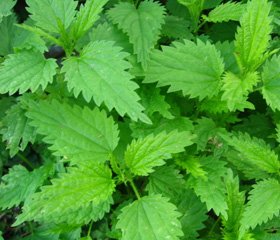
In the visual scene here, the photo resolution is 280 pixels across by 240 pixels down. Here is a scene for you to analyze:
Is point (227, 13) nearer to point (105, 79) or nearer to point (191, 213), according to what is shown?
point (105, 79)

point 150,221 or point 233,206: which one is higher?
point 150,221

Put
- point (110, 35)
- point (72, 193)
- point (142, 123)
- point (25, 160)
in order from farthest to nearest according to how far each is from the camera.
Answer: point (25, 160) < point (110, 35) < point (142, 123) < point (72, 193)

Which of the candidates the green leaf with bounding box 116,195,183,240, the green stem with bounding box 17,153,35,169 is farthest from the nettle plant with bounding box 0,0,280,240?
the green stem with bounding box 17,153,35,169

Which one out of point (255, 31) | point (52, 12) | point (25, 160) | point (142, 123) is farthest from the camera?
point (25, 160)

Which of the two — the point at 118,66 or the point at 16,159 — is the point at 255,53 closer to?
the point at 118,66

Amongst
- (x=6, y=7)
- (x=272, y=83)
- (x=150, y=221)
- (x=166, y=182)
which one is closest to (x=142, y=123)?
(x=166, y=182)

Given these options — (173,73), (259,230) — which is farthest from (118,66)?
(259,230)
